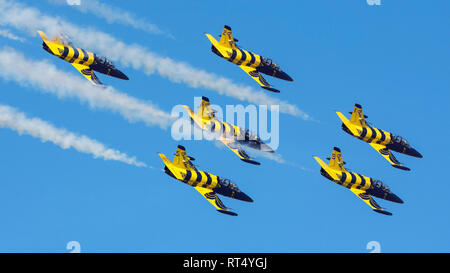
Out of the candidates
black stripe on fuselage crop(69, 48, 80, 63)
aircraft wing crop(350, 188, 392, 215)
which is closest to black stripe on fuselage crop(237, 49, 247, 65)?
black stripe on fuselage crop(69, 48, 80, 63)

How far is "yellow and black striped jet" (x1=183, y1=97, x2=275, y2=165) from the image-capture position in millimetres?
114438

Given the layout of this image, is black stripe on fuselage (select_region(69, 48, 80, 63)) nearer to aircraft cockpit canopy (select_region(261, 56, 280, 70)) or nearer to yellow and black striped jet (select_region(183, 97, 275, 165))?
yellow and black striped jet (select_region(183, 97, 275, 165))

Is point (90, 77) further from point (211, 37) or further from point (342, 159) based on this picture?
point (342, 159)

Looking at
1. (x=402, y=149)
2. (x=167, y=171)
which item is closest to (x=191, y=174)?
(x=167, y=171)

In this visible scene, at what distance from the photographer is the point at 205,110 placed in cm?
11456

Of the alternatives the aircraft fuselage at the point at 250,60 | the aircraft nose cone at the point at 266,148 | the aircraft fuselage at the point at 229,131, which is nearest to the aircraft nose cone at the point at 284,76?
the aircraft fuselage at the point at 250,60

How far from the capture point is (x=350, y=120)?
118 meters

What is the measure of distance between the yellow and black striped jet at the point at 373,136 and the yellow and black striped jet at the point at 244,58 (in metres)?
8.10

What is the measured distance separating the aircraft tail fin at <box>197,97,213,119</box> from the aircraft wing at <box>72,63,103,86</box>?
397 inches

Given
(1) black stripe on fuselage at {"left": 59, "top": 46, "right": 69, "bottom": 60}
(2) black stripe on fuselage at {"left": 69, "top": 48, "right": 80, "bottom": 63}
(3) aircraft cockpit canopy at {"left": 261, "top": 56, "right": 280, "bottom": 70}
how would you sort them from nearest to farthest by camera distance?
(1) black stripe on fuselage at {"left": 59, "top": 46, "right": 69, "bottom": 60} < (2) black stripe on fuselage at {"left": 69, "top": 48, "right": 80, "bottom": 63} < (3) aircraft cockpit canopy at {"left": 261, "top": 56, "right": 280, "bottom": 70}

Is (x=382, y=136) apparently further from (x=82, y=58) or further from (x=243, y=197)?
(x=82, y=58)

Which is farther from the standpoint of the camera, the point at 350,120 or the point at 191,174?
the point at 350,120

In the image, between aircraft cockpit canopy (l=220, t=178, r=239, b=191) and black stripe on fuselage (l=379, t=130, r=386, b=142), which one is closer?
aircraft cockpit canopy (l=220, t=178, r=239, b=191)

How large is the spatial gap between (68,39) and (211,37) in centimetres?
1504
